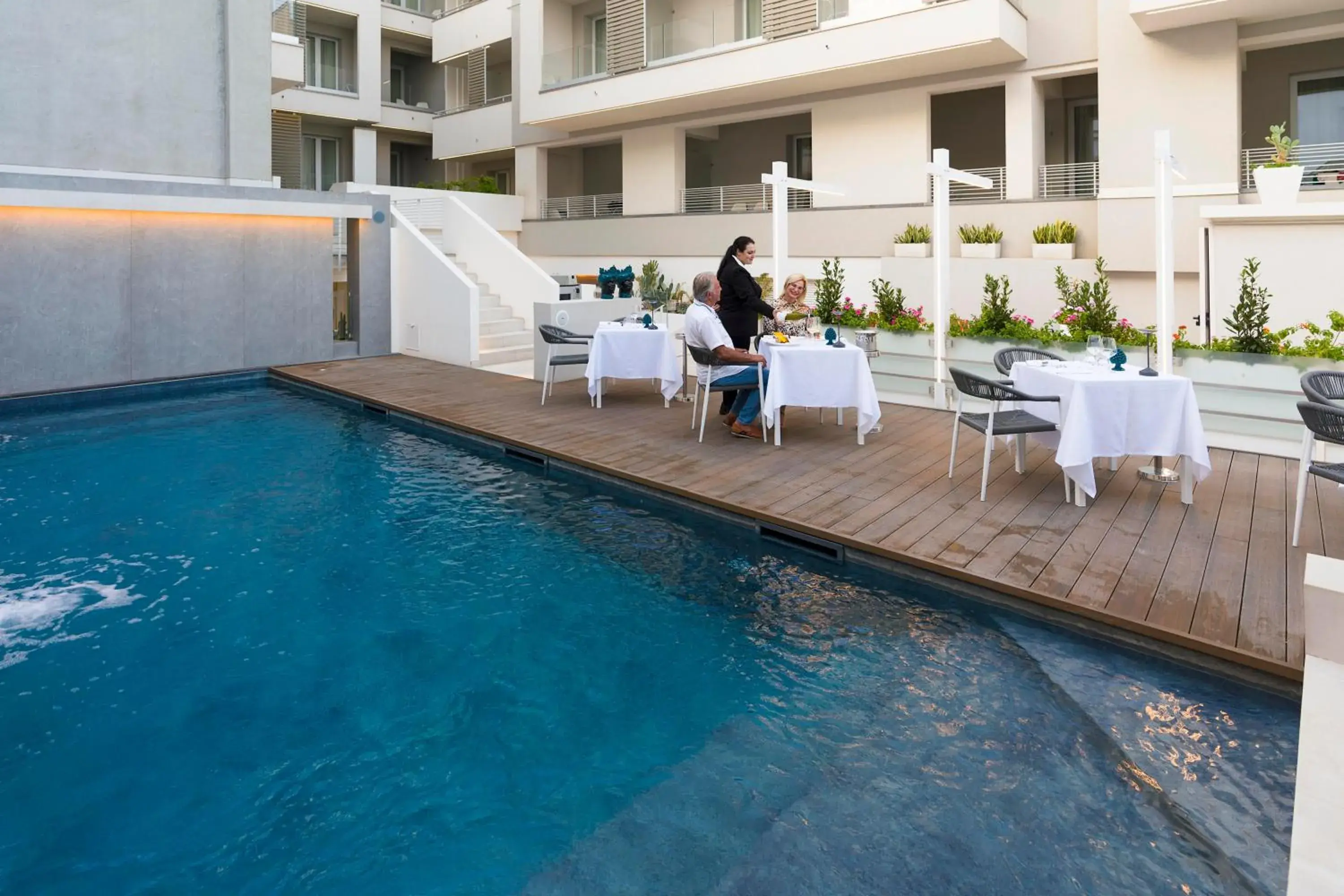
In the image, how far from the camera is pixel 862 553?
5.32 metres

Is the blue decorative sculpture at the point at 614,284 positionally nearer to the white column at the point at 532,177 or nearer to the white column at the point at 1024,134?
the white column at the point at 1024,134

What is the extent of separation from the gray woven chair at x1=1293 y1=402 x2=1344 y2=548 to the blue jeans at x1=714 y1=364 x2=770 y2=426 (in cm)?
390

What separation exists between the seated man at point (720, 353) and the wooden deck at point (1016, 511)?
10.9 inches

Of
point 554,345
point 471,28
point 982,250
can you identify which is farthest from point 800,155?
point 554,345

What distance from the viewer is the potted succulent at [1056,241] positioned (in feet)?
45.5

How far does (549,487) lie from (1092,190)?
38.6 ft

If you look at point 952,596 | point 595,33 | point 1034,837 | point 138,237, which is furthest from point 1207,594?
point 595,33

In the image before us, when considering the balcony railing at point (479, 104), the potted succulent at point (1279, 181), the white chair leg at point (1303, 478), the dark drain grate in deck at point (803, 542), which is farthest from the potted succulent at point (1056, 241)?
the balcony railing at point (479, 104)

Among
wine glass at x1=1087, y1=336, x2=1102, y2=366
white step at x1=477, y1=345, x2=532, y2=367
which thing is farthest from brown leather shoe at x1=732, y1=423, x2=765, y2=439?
white step at x1=477, y1=345, x2=532, y2=367

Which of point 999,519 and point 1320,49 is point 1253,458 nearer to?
point 999,519

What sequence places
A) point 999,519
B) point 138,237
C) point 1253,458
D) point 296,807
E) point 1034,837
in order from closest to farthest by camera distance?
1. point 1034,837
2. point 296,807
3. point 999,519
4. point 1253,458
5. point 138,237

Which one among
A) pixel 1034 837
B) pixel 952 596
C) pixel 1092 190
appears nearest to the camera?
pixel 1034 837

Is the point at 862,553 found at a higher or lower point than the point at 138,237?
lower

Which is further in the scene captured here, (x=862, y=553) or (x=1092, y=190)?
(x=1092, y=190)
